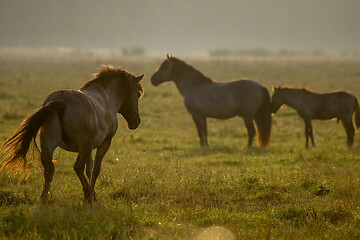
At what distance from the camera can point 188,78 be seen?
14.6m

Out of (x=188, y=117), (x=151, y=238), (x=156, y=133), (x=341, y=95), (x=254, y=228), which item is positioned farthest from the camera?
(x=188, y=117)

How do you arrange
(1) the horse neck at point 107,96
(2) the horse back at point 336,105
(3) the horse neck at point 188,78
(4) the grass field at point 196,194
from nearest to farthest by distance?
(4) the grass field at point 196,194 → (1) the horse neck at point 107,96 → (2) the horse back at point 336,105 → (3) the horse neck at point 188,78

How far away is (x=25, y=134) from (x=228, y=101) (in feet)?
26.5

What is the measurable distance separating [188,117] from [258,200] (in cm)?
1205

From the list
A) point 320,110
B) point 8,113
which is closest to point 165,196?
point 320,110

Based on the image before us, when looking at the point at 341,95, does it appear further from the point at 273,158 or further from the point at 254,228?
the point at 254,228

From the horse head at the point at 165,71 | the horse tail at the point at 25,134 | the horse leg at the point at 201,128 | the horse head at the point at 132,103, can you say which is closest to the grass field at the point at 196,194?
the horse leg at the point at 201,128

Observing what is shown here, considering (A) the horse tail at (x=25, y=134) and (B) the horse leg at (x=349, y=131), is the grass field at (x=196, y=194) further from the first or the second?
(A) the horse tail at (x=25, y=134)

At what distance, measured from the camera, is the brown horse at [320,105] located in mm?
14156

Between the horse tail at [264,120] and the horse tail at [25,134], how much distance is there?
8.21m

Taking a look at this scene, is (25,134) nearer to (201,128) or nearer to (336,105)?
(201,128)

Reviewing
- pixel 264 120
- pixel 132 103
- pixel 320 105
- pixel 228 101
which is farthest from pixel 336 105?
pixel 132 103

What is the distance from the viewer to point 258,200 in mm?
8328

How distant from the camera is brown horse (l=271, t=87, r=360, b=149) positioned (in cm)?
1416
